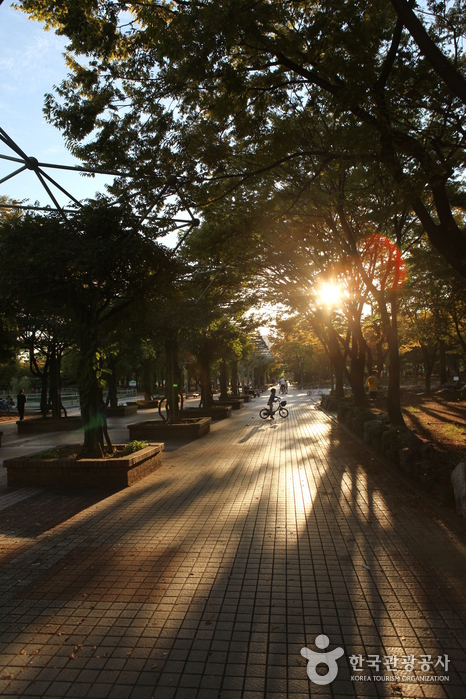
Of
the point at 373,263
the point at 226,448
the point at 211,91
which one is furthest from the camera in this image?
the point at 373,263

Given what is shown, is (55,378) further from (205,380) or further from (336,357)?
(336,357)

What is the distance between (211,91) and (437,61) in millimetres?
3637

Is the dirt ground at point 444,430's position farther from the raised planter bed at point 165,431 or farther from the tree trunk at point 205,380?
the tree trunk at point 205,380

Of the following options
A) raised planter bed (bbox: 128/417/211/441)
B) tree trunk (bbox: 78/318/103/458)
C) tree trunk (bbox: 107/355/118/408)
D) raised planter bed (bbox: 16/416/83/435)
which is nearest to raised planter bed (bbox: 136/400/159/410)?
tree trunk (bbox: 107/355/118/408)

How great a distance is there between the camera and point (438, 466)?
23.6ft

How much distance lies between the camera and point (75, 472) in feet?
27.7

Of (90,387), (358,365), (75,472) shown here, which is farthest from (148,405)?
(75,472)

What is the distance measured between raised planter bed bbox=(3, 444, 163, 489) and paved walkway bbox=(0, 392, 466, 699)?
1.61 ft

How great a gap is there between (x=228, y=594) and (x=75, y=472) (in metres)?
5.01

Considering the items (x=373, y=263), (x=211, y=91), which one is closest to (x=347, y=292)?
(x=373, y=263)

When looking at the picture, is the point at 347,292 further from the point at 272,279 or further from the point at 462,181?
the point at 462,181

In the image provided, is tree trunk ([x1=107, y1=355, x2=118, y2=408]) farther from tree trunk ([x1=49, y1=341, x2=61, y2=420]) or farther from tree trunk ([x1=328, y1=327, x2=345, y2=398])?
tree trunk ([x1=328, y1=327, x2=345, y2=398])

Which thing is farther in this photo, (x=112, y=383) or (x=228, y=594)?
(x=112, y=383)

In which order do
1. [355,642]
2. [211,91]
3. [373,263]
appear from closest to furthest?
[355,642]
[211,91]
[373,263]
